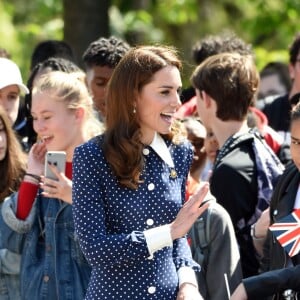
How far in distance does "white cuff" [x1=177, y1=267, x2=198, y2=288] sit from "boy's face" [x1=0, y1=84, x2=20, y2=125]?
2.26 meters

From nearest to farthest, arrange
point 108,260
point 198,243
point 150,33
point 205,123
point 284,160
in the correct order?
point 108,260 → point 198,243 → point 205,123 → point 284,160 → point 150,33

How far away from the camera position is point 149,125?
4852 mm

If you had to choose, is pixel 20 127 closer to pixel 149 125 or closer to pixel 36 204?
pixel 36 204

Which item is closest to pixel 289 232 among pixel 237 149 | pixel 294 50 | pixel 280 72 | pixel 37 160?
pixel 237 149

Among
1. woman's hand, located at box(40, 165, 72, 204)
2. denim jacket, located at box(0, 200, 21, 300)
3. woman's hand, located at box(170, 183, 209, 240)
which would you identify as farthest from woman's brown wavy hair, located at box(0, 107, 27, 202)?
woman's hand, located at box(170, 183, 209, 240)

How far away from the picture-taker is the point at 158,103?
4816mm

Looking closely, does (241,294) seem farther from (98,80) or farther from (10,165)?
(98,80)

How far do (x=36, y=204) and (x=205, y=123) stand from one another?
1.32m

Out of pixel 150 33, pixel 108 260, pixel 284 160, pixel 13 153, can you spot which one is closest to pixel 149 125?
pixel 108 260

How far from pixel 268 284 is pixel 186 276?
39 cm

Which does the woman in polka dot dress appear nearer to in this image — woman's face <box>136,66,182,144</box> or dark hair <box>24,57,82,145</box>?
woman's face <box>136,66,182,144</box>

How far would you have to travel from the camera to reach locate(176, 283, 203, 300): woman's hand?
466cm

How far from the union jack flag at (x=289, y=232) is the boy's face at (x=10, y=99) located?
2.26 meters

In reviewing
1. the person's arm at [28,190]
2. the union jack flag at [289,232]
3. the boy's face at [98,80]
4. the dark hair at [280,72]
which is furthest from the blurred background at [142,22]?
the union jack flag at [289,232]
